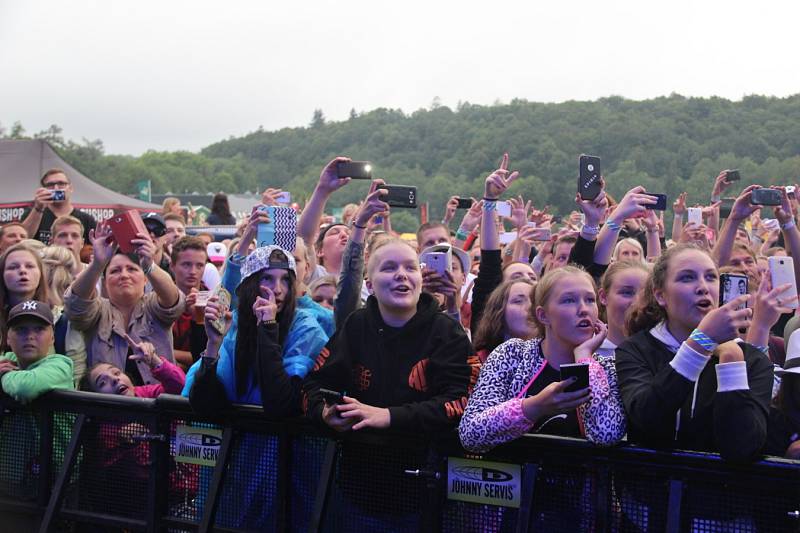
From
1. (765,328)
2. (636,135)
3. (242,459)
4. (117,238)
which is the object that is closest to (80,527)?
(242,459)

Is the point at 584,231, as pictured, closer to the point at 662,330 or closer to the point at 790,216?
the point at 790,216

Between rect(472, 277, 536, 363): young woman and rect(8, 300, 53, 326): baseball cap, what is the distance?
2530 millimetres

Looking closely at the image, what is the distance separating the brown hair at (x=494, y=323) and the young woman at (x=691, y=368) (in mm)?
1036

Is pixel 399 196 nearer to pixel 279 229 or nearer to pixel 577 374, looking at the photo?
pixel 279 229

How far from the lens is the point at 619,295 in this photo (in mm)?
4414

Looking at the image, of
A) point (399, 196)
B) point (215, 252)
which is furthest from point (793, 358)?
point (215, 252)

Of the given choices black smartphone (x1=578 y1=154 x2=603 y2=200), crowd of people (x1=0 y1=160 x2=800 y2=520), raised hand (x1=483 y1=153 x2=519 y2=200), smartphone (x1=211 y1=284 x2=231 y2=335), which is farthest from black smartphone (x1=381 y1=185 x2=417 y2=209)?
smartphone (x1=211 y1=284 x2=231 y2=335)

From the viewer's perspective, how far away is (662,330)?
11.6 feet

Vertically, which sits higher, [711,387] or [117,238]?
[117,238]

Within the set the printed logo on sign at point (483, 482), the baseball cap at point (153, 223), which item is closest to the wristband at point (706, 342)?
the printed logo on sign at point (483, 482)

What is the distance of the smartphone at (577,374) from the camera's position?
3117mm

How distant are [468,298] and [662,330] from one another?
368cm

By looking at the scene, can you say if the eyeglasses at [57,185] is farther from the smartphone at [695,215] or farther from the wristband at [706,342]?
the wristband at [706,342]

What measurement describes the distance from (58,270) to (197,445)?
255 cm
